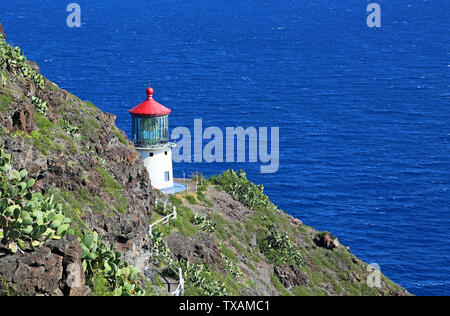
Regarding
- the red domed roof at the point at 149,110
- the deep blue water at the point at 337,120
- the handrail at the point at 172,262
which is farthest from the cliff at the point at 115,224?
the deep blue water at the point at 337,120

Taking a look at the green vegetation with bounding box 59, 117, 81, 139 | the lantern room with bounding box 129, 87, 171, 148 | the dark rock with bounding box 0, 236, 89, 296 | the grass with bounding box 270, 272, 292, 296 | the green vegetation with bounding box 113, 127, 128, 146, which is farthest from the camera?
the lantern room with bounding box 129, 87, 171, 148

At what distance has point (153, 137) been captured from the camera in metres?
52.9

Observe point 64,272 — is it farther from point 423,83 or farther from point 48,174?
point 423,83

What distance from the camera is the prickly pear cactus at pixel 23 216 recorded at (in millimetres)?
21438

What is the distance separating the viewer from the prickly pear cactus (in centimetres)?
2144

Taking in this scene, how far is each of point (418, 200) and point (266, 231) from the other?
4244cm

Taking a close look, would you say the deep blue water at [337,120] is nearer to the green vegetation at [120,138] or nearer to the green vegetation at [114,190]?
the green vegetation at [120,138]

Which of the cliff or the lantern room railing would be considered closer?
the cliff

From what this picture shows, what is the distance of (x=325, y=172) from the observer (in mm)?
103938

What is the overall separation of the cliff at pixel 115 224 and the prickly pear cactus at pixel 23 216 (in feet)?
0.18

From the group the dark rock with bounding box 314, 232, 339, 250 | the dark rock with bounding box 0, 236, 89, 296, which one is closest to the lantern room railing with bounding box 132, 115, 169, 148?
the dark rock with bounding box 314, 232, 339, 250

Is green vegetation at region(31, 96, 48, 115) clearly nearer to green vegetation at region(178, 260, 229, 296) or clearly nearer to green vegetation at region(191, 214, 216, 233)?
green vegetation at region(178, 260, 229, 296)

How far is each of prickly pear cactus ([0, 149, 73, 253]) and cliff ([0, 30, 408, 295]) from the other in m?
0.05
